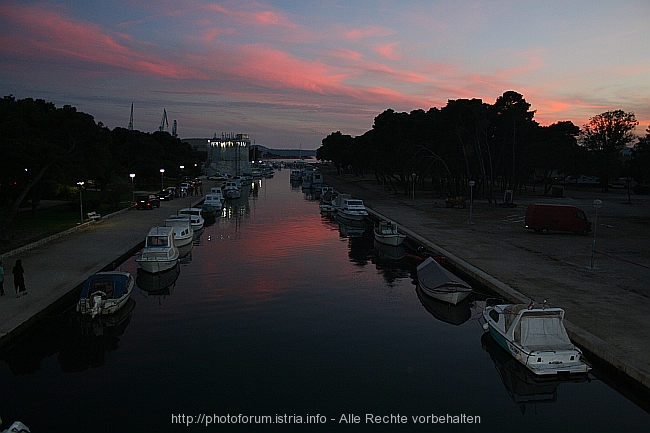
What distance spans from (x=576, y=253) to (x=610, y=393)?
20.7m

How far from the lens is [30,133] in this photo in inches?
1784

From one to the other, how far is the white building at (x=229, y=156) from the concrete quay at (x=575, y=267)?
12930 cm

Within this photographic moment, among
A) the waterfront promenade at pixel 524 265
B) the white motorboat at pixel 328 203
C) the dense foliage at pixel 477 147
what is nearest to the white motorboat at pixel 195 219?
the waterfront promenade at pixel 524 265

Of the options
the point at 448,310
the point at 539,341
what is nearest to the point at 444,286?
the point at 448,310

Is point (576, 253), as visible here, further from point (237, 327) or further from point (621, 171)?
point (621, 171)

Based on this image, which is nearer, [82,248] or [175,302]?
[175,302]

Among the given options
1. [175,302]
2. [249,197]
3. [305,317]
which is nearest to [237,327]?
[305,317]

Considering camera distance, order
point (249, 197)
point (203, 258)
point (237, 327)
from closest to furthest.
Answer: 1. point (237, 327)
2. point (203, 258)
3. point (249, 197)

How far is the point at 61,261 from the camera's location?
3291 centimetres

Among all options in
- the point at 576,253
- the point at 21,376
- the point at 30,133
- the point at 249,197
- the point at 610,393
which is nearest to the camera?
the point at 610,393

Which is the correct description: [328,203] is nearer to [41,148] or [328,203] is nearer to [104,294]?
[41,148]

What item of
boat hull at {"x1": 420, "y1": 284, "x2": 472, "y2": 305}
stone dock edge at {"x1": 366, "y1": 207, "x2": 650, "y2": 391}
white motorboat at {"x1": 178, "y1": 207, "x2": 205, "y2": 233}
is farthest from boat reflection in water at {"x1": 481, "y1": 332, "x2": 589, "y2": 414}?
white motorboat at {"x1": 178, "y1": 207, "x2": 205, "y2": 233}

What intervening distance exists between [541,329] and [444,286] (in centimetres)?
789

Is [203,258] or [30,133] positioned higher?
[30,133]
